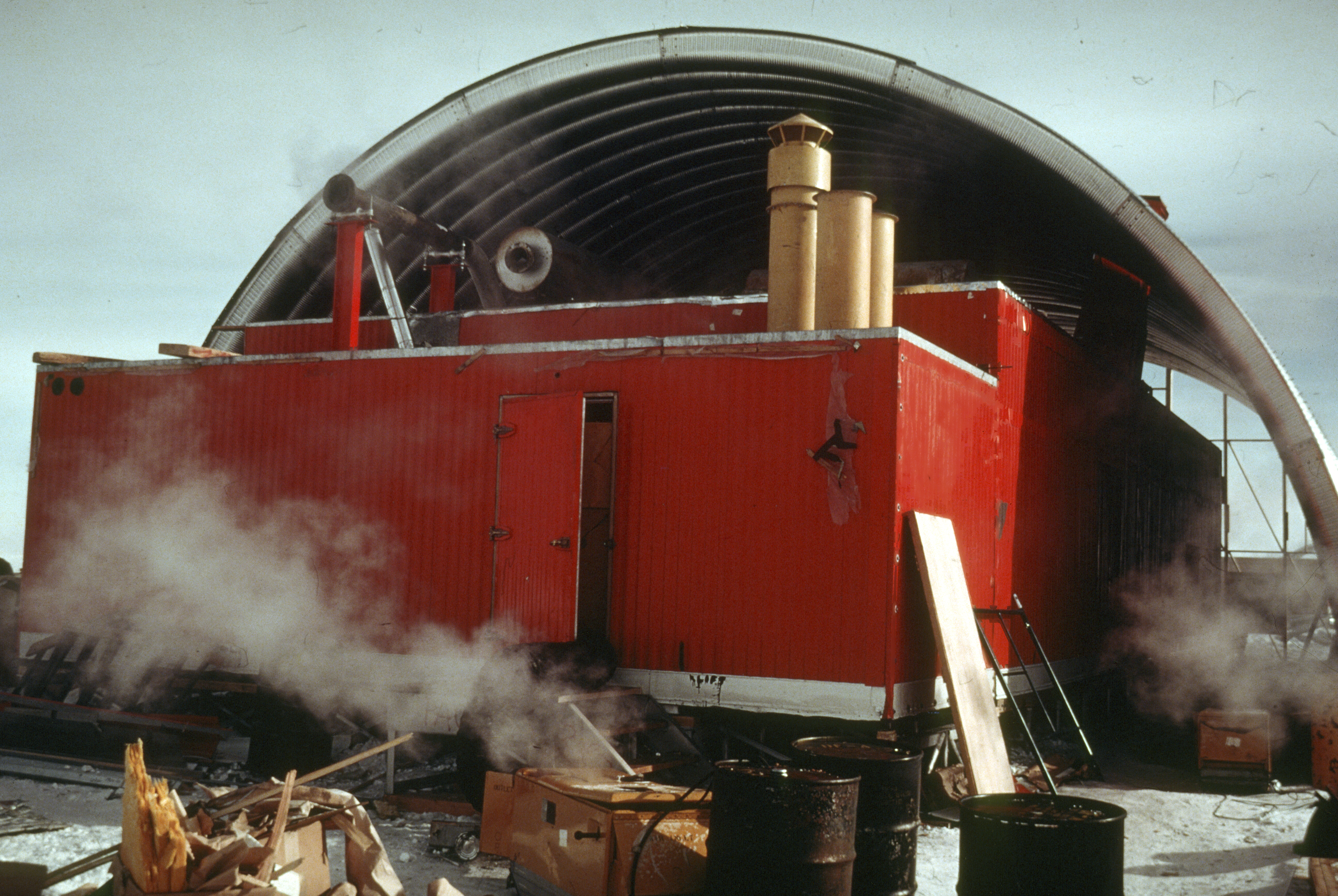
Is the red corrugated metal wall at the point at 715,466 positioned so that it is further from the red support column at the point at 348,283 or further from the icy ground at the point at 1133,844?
the icy ground at the point at 1133,844

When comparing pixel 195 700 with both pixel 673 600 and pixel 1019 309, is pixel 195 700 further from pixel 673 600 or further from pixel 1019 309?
pixel 1019 309

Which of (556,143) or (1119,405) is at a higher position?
(556,143)

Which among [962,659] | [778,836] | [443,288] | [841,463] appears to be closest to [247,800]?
[778,836]

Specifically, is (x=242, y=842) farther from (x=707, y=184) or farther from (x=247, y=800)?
(x=707, y=184)

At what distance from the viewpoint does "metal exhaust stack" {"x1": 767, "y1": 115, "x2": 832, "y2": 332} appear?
958 centimetres

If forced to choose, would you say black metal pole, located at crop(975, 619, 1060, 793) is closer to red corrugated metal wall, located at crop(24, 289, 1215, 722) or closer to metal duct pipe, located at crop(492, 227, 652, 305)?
red corrugated metal wall, located at crop(24, 289, 1215, 722)

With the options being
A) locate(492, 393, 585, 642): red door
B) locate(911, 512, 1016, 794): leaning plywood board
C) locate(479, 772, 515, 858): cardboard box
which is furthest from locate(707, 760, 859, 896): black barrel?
locate(492, 393, 585, 642): red door

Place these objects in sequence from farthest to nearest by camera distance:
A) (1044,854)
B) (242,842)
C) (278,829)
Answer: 1. (1044,854)
2. (278,829)
3. (242,842)

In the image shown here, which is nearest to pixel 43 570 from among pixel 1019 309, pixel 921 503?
pixel 921 503

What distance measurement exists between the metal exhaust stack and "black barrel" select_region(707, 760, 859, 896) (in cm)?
475

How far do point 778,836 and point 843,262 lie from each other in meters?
5.53

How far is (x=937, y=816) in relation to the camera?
859 cm

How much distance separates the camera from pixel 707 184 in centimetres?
1827

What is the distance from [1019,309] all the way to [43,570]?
10901 millimetres
